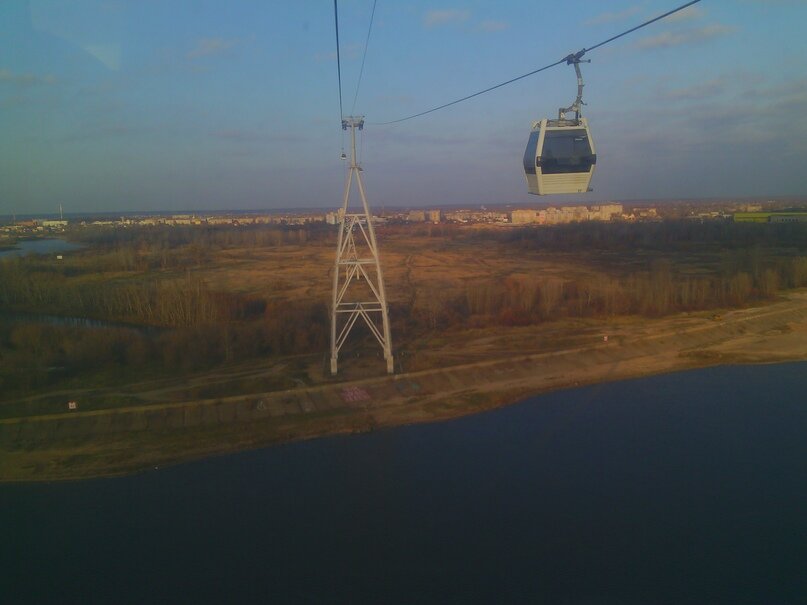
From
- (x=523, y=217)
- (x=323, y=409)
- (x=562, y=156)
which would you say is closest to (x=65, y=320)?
(x=323, y=409)

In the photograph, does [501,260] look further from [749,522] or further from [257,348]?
[749,522]

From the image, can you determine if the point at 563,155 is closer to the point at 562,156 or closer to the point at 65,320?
the point at 562,156

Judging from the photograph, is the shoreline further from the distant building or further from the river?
the distant building

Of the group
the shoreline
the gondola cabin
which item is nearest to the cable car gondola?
the gondola cabin

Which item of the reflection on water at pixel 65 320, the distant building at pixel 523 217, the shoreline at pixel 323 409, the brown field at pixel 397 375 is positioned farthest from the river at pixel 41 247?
the distant building at pixel 523 217

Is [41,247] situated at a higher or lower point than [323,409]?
higher

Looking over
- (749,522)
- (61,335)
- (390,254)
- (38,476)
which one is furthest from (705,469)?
(390,254)

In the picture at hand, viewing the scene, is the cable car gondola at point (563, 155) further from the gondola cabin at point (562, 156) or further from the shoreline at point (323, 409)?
the shoreline at point (323, 409)
